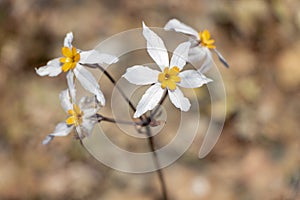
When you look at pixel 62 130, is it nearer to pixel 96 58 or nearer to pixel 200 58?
pixel 96 58

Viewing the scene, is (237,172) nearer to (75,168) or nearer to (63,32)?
(75,168)

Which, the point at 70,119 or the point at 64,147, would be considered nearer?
the point at 70,119

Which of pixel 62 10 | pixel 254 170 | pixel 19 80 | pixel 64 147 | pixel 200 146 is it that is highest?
pixel 62 10

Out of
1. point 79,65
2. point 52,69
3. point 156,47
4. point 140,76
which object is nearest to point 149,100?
point 140,76

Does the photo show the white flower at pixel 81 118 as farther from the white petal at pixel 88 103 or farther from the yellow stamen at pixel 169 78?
the yellow stamen at pixel 169 78

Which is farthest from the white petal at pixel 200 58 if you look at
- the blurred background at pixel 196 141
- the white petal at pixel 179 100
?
the blurred background at pixel 196 141

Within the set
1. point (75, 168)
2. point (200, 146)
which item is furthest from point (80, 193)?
point (200, 146)
